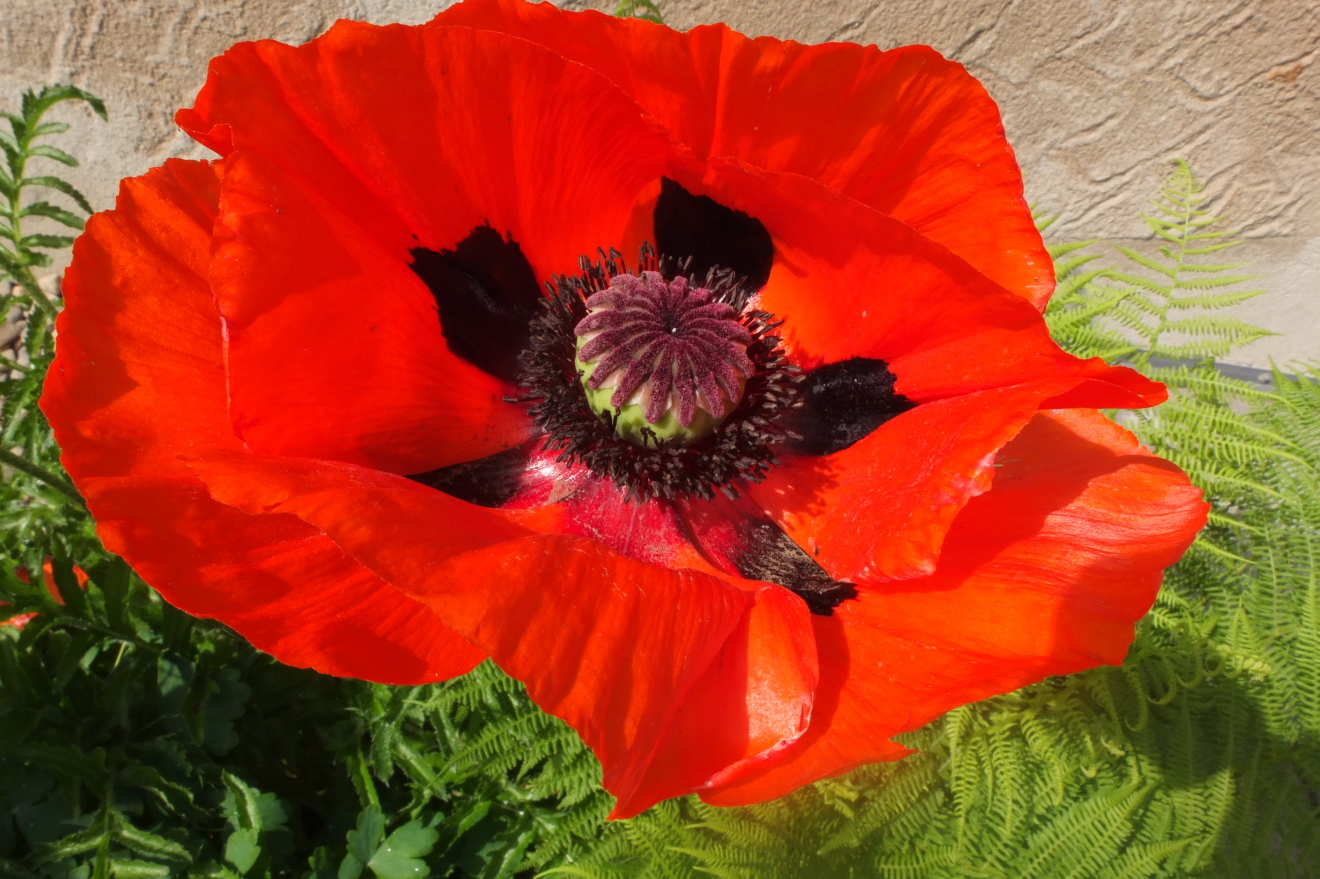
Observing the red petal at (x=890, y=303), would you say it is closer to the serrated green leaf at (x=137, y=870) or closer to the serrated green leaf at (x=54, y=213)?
the serrated green leaf at (x=137, y=870)

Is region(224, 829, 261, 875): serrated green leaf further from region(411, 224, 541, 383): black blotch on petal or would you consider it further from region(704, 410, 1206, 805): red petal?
region(704, 410, 1206, 805): red petal

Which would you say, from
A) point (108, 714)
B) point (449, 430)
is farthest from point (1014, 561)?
point (108, 714)

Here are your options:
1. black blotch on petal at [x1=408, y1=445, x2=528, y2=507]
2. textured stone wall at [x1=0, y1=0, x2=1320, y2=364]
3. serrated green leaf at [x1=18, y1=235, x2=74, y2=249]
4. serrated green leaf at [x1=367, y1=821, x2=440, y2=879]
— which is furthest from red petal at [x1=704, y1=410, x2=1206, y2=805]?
textured stone wall at [x1=0, y1=0, x2=1320, y2=364]

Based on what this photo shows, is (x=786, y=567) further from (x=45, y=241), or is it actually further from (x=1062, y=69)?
(x=1062, y=69)

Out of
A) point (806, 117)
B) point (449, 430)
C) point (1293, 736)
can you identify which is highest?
point (806, 117)

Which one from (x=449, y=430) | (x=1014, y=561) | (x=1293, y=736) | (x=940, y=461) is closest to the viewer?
(x=940, y=461)

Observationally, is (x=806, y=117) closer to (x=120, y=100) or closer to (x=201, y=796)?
(x=201, y=796)
